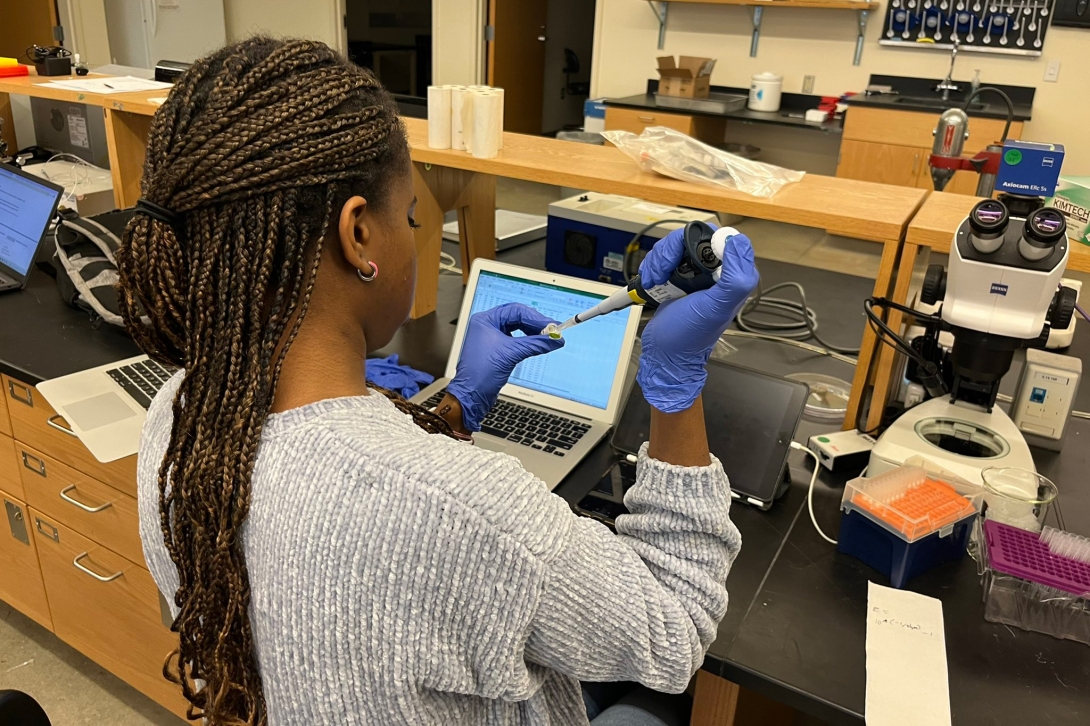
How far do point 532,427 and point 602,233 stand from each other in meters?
0.69

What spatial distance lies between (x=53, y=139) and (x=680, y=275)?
2454 mm

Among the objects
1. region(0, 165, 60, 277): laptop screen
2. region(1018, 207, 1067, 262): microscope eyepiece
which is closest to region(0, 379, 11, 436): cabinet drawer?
region(0, 165, 60, 277): laptop screen

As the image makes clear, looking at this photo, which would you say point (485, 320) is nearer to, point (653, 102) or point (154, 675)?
point (154, 675)

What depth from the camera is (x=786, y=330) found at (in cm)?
188

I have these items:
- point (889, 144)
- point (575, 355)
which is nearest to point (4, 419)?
point (575, 355)

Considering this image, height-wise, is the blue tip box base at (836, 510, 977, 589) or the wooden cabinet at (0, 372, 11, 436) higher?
the blue tip box base at (836, 510, 977, 589)

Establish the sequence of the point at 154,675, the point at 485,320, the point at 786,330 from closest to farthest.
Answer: the point at 485,320
the point at 154,675
the point at 786,330

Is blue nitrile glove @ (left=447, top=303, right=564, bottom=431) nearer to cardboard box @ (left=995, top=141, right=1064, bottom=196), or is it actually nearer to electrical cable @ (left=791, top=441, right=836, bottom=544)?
electrical cable @ (left=791, top=441, right=836, bottom=544)

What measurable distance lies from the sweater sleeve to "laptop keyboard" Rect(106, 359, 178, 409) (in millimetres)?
986

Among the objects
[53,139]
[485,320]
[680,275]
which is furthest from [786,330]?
[53,139]

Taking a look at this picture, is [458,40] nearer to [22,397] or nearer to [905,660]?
[22,397]

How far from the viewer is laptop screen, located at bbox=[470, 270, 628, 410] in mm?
1406

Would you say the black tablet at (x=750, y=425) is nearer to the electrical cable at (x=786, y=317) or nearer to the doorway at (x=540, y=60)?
the electrical cable at (x=786, y=317)

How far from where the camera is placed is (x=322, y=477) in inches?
25.1
